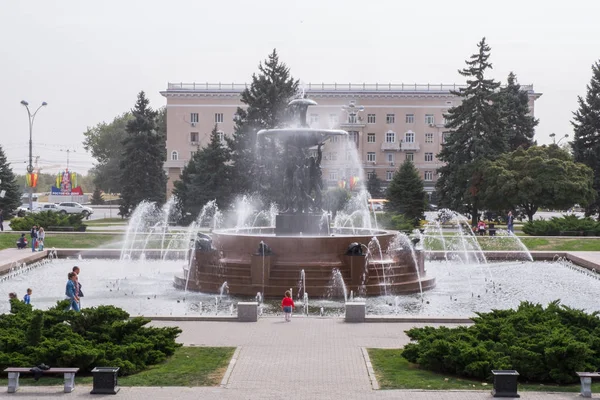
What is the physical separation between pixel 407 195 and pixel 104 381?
41662 mm

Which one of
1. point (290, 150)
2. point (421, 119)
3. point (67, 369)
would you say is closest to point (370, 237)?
point (290, 150)

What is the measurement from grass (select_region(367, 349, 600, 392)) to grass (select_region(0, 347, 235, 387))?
2.20 m

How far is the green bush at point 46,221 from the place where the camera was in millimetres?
39000

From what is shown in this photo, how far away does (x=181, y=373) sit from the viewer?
11.7 meters

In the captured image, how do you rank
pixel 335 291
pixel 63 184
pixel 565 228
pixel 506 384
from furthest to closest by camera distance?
1. pixel 63 184
2. pixel 565 228
3. pixel 335 291
4. pixel 506 384

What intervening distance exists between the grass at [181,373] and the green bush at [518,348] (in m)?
2.69

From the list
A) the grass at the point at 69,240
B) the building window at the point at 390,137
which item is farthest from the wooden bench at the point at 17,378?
the building window at the point at 390,137

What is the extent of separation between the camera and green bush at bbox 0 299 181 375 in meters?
11.4

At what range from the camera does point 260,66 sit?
55.9 m

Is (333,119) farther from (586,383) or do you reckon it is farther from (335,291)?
(586,383)

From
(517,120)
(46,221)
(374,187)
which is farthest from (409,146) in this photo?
(46,221)

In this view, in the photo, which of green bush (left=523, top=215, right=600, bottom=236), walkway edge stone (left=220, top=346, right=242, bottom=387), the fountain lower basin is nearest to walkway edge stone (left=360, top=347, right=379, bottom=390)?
walkway edge stone (left=220, top=346, right=242, bottom=387)

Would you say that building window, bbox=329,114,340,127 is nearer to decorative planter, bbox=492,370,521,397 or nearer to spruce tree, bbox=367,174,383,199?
spruce tree, bbox=367,174,383,199

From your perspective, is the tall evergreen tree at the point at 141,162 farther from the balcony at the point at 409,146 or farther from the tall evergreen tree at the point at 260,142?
the balcony at the point at 409,146
